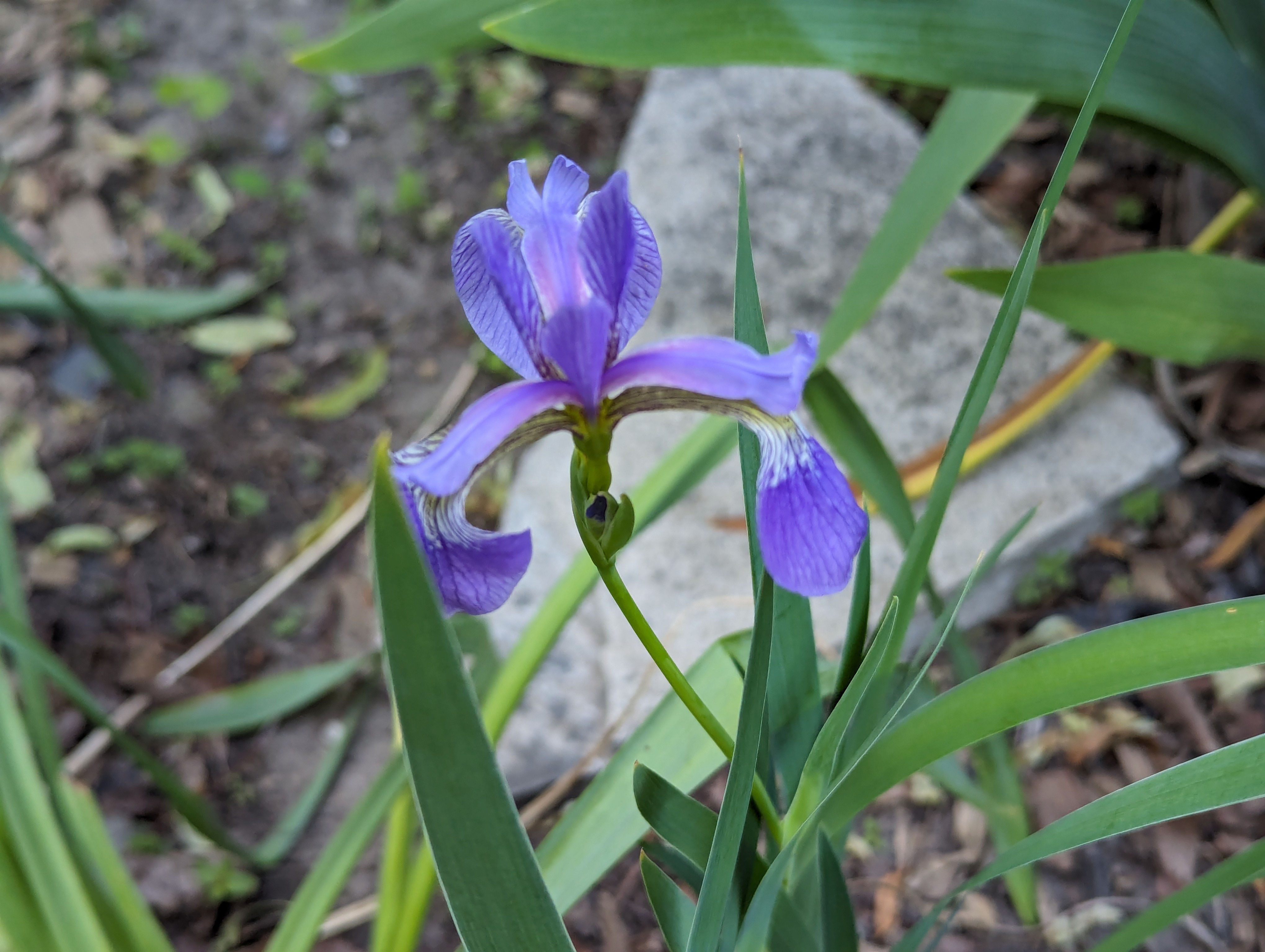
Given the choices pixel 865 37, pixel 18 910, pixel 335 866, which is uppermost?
pixel 865 37

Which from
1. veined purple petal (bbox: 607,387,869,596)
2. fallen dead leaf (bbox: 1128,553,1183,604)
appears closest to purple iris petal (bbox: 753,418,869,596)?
veined purple petal (bbox: 607,387,869,596)

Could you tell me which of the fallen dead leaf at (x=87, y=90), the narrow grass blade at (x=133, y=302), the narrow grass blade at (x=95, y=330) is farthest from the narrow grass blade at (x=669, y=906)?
the fallen dead leaf at (x=87, y=90)

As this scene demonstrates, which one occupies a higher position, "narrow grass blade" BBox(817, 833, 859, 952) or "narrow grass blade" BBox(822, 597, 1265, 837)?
"narrow grass blade" BBox(822, 597, 1265, 837)

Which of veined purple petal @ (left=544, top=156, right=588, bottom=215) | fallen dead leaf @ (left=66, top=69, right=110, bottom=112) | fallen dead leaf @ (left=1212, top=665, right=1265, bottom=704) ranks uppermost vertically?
fallen dead leaf @ (left=66, top=69, right=110, bottom=112)

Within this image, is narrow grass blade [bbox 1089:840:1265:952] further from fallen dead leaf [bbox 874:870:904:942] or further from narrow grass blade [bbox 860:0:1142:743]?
fallen dead leaf [bbox 874:870:904:942]

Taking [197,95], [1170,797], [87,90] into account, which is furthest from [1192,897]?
[87,90]

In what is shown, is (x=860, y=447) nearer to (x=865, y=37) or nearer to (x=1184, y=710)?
(x=865, y=37)
